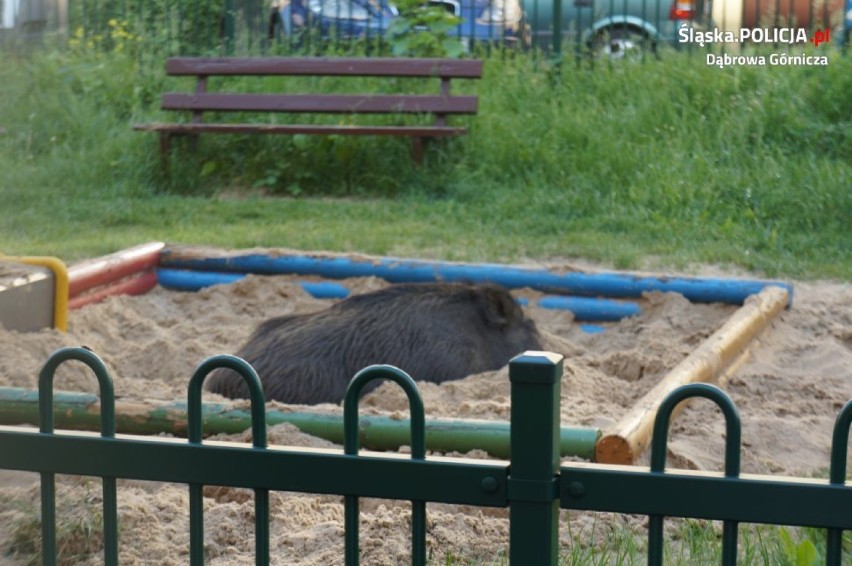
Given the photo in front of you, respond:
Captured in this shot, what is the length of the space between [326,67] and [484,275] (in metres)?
4.29

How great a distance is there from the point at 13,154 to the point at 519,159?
433 centimetres

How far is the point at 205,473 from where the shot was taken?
2.15 meters

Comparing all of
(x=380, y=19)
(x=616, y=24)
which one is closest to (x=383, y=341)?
(x=380, y=19)

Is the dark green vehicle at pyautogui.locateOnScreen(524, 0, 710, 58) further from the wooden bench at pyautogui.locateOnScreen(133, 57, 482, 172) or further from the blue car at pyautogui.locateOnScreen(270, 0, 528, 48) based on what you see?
the wooden bench at pyautogui.locateOnScreen(133, 57, 482, 172)

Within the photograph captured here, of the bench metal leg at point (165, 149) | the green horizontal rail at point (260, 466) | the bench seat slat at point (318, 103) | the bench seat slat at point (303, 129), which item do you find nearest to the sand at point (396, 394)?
the green horizontal rail at point (260, 466)

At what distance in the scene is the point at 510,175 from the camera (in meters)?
9.17

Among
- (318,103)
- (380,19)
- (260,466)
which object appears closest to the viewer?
(260,466)

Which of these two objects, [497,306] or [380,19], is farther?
[380,19]

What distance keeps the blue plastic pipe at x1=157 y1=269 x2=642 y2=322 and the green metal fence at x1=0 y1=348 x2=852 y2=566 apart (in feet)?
12.8

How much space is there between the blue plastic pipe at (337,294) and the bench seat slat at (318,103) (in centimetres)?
341

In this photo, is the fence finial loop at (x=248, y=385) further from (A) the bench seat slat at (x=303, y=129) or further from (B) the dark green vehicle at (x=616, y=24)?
(B) the dark green vehicle at (x=616, y=24)

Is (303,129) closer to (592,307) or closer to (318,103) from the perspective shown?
(318,103)

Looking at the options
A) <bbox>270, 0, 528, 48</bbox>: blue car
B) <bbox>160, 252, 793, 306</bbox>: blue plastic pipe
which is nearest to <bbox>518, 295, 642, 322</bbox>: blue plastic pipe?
<bbox>160, 252, 793, 306</bbox>: blue plastic pipe

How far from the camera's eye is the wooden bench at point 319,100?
9438mm
